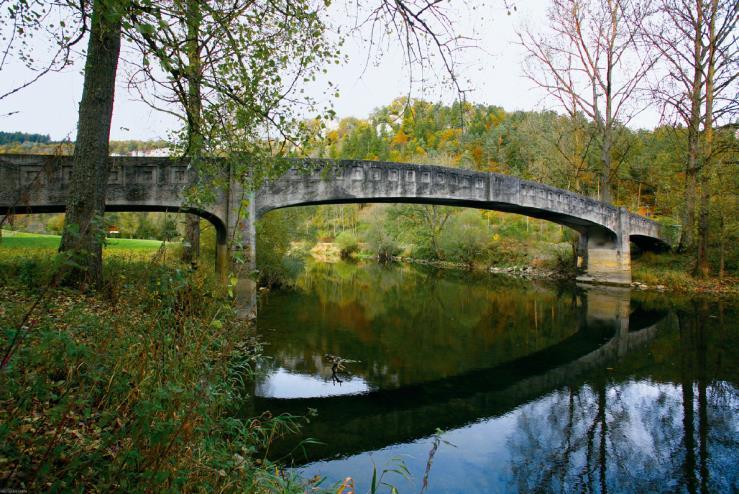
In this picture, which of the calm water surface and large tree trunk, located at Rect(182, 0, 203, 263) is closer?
large tree trunk, located at Rect(182, 0, 203, 263)

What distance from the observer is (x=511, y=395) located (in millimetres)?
7594

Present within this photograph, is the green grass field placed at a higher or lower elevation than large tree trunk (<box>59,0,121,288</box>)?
lower

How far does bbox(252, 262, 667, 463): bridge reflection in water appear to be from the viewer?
596cm

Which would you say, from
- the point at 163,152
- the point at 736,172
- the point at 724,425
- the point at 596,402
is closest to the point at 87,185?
the point at 163,152

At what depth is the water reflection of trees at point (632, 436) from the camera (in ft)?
16.3

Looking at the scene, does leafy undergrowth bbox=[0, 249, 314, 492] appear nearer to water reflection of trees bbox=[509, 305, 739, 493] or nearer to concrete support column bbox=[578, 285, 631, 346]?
water reflection of trees bbox=[509, 305, 739, 493]

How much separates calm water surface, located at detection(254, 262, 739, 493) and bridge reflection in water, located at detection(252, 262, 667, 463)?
0.03 meters

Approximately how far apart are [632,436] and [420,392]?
120 inches

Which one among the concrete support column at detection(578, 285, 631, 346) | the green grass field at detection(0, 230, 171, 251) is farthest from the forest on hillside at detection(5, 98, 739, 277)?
the concrete support column at detection(578, 285, 631, 346)

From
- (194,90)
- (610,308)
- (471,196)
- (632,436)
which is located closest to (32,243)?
(194,90)

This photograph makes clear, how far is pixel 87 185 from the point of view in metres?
6.45

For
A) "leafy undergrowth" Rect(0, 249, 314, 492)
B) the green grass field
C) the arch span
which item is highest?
the arch span

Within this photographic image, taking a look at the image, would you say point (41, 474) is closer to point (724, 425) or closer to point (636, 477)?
point (636, 477)

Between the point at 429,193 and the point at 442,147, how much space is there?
91.8ft
